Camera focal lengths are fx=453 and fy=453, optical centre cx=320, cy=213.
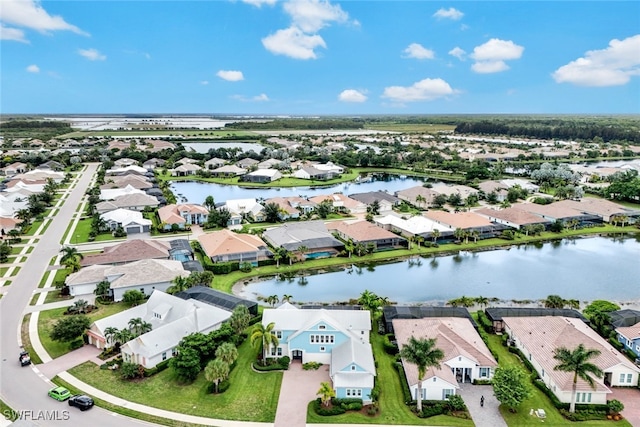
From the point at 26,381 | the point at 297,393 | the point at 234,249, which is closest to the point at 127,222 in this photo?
the point at 234,249

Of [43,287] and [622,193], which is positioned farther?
[622,193]

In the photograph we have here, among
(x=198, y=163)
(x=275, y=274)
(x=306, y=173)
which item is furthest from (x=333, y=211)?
(x=198, y=163)

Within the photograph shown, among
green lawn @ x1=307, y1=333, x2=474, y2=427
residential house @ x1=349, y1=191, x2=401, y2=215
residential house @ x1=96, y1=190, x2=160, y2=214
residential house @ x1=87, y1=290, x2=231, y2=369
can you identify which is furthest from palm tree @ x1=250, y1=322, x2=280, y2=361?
residential house @ x1=96, y1=190, x2=160, y2=214

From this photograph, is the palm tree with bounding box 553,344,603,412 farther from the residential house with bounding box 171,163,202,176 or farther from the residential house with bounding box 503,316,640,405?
the residential house with bounding box 171,163,202,176

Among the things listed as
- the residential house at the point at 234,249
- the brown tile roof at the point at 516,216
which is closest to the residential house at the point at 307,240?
the residential house at the point at 234,249

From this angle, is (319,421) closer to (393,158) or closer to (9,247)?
(9,247)

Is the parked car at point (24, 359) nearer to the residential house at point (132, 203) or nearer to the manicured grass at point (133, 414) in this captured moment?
the manicured grass at point (133, 414)
